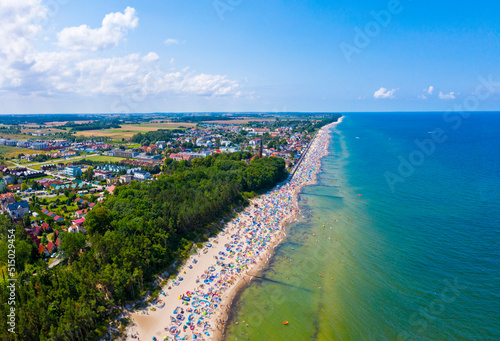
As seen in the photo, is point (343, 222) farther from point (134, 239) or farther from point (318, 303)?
point (134, 239)

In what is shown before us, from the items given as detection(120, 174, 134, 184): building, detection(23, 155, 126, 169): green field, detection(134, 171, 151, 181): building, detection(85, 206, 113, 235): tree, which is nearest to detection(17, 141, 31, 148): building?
detection(23, 155, 126, 169): green field

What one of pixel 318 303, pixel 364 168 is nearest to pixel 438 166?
pixel 364 168

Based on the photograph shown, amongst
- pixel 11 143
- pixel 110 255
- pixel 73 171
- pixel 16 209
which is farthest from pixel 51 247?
pixel 11 143

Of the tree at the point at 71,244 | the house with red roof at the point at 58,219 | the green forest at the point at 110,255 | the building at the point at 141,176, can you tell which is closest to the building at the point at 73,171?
the building at the point at 141,176

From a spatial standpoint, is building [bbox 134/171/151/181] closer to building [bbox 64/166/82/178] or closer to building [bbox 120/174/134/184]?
building [bbox 120/174/134/184]

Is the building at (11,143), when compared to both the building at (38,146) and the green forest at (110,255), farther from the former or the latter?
the green forest at (110,255)
